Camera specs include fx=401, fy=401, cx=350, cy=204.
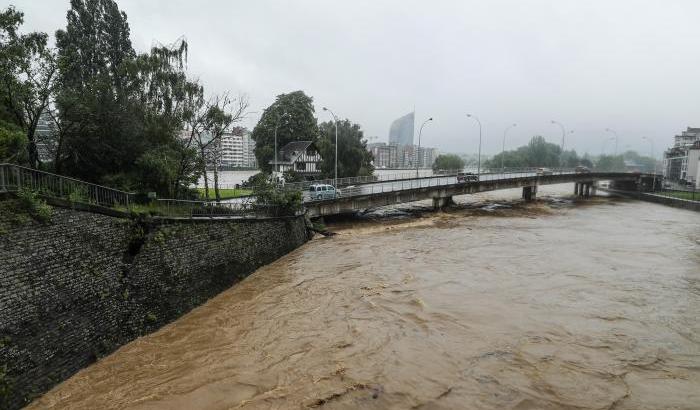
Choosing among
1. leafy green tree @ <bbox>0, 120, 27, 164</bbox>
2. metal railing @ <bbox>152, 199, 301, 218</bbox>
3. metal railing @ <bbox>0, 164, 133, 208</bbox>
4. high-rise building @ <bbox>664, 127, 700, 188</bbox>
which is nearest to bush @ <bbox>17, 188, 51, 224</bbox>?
metal railing @ <bbox>0, 164, 133, 208</bbox>

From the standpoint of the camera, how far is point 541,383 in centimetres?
1245

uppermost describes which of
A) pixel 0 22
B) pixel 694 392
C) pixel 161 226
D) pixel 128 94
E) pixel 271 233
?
pixel 0 22

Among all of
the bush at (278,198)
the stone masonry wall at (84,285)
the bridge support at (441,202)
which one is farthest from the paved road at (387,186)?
the stone masonry wall at (84,285)

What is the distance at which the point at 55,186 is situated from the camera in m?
13.9

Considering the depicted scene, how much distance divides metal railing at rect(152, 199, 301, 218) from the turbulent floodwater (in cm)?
341

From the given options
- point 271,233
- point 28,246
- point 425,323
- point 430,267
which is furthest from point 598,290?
point 28,246

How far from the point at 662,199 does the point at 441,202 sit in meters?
42.7

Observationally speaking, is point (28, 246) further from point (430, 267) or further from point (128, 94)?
point (430, 267)

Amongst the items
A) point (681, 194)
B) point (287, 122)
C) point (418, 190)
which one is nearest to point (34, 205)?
point (418, 190)

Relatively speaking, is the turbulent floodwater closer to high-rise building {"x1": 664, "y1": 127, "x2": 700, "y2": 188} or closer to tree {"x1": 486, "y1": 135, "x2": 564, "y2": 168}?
high-rise building {"x1": 664, "y1": 127, "x2": 700, "y2": 188}

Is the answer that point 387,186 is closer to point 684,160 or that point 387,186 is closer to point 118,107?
point 118,107

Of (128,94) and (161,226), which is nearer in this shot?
(161,226)

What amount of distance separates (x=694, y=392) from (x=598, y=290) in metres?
9.25

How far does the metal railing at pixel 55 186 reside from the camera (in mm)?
11970
